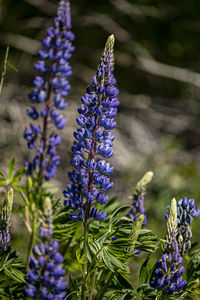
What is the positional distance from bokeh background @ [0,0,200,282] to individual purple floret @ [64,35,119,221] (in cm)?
227

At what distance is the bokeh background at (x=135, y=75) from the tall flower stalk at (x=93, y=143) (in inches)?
89.5

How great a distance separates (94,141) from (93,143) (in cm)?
1

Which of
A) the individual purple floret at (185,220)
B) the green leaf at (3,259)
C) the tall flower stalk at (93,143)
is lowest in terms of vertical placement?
the green leaf at (3,259)

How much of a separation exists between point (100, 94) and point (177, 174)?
8.76ft

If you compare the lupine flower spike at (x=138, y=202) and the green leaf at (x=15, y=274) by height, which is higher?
the lupine flower spike at (x=138, y=202)

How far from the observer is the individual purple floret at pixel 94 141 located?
171 centimetres

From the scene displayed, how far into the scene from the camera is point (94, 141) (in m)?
1.72

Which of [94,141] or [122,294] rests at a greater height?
[94,141]

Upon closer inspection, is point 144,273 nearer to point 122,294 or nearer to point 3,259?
point 122,294

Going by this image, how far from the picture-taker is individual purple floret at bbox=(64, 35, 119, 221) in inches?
67.2

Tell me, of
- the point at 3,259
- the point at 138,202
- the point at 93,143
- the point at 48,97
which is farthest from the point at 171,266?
the point at 48,97

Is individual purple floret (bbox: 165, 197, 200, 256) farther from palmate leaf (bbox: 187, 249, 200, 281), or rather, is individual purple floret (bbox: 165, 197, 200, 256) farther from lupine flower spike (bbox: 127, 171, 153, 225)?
lupine flower spike (bbox: 127, 171, 153, 225)

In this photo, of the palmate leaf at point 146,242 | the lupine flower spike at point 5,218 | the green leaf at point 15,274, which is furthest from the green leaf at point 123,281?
the lupine flower spike at point 5,218

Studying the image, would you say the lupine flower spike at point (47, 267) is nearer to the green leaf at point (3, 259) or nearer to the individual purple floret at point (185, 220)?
the green leaf at point (3, 259)
